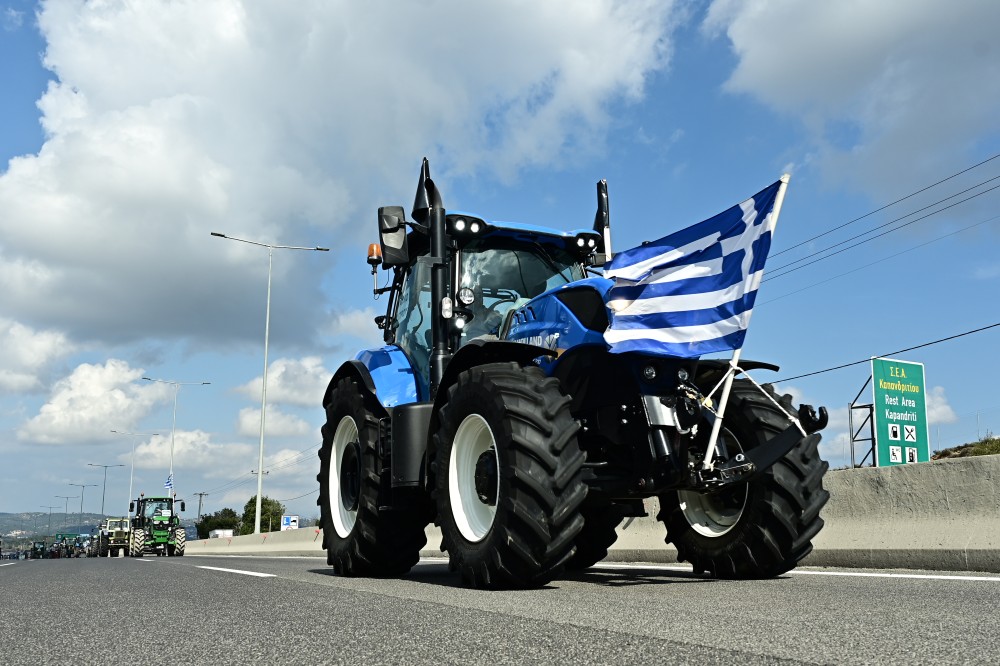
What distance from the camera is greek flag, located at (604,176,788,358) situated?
210 inches

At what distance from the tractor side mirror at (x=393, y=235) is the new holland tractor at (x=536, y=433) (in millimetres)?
17

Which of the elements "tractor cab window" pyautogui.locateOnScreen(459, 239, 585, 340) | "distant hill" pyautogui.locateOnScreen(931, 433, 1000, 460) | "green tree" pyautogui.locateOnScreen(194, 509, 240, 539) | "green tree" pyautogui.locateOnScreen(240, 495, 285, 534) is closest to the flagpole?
"tractor cab window" pyautogui.locateOnScreen(459, 239, 585, 340)

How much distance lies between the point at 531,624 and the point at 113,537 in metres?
48.9

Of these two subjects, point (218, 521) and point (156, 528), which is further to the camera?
point (218, 521)

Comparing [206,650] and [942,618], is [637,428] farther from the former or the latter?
[206,650]

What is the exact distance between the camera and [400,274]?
8805 mm

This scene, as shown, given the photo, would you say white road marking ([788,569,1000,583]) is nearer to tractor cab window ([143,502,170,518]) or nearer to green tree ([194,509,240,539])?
tractor cab window ([143,502,170,518])

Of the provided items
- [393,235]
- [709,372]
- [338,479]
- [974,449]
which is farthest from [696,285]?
[974,449]

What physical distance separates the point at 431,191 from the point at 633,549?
484 cm

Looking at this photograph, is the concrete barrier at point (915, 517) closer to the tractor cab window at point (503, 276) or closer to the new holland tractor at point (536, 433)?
the new holland tractor at point (536, 433)

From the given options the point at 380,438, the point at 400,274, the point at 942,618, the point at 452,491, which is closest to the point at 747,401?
the point at 452,491

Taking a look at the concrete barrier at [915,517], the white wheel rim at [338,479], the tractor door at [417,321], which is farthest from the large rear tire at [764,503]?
the white wheel rim at [338,479]

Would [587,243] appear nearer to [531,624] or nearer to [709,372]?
[709,372]

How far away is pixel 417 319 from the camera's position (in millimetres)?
8102
